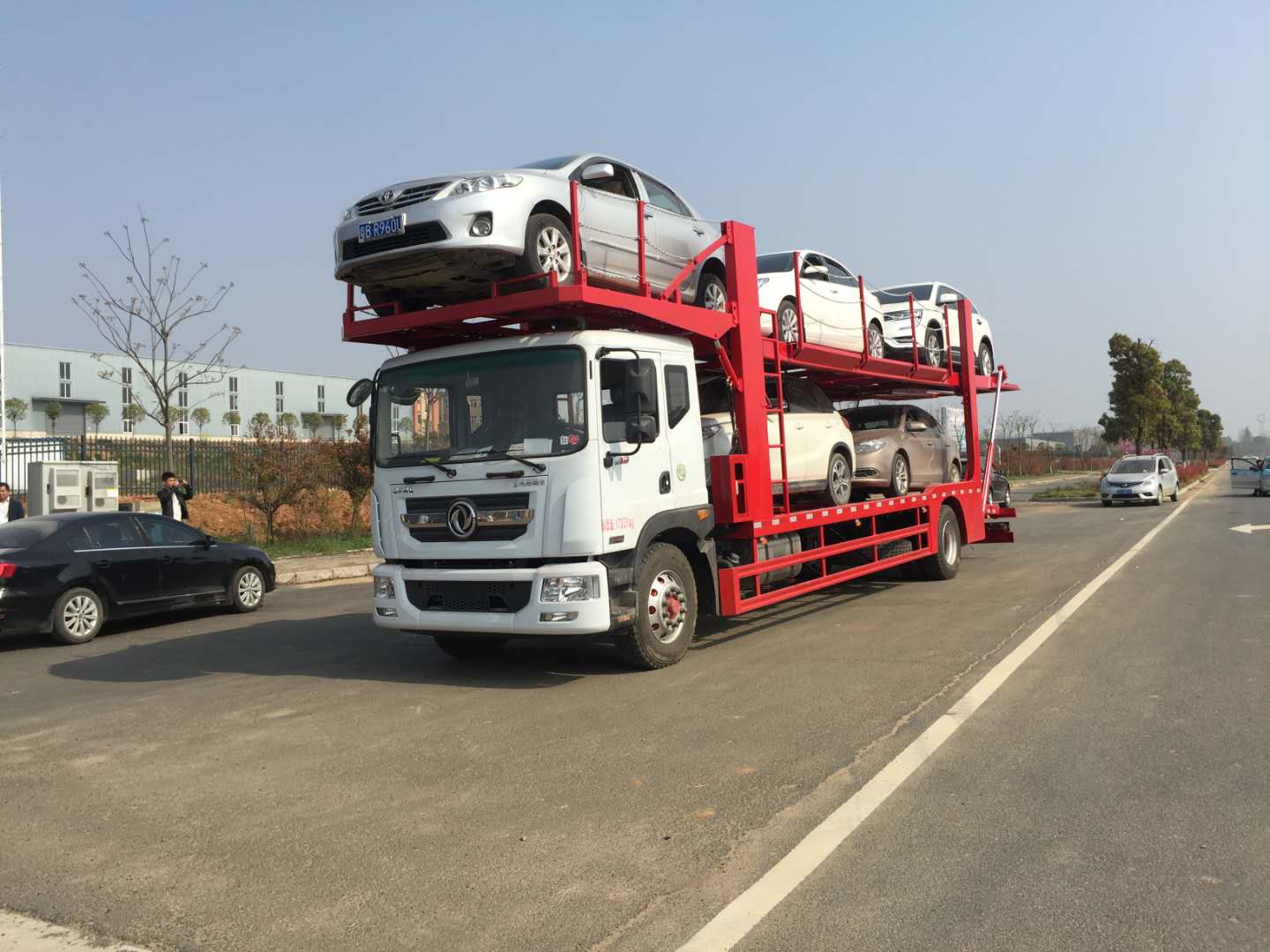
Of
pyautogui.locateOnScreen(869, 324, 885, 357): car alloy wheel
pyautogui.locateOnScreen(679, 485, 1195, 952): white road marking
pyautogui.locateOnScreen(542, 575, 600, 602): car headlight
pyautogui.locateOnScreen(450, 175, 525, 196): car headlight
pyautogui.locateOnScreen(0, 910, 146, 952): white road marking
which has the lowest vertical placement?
pyautogui.locateOnScreen(679, 485, 1195, 952): white road marking

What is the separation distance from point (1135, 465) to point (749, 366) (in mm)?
28125

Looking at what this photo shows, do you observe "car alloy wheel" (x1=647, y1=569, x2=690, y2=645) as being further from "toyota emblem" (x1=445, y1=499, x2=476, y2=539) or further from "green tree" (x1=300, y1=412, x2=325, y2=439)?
"green tree" (x1=300, y1=412, x2=325, y2=439)

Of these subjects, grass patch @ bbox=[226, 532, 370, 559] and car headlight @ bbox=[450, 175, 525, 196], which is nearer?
car headlight @ bbox=[450, 175, 525, 196]

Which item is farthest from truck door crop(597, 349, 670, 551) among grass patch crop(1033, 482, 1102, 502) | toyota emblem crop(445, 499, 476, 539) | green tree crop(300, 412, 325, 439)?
grass patch crop(1033, 482, 1102, 502)

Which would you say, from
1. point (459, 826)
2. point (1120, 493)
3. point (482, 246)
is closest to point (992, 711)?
point (459, 826)

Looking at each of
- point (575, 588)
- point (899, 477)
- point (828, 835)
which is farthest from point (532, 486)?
point (899, 477)

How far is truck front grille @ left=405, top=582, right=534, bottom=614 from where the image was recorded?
284 inches

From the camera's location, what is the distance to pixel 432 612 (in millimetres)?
7562

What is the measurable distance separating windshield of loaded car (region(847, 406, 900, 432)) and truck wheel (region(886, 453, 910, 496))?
411mm

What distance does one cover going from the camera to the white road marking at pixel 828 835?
11.0 feet

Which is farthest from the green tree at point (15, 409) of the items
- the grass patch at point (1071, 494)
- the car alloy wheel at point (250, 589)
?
the car alloy wheel at point (250, 589)

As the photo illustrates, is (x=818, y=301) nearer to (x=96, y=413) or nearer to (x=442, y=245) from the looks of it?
(x=442, y=245)

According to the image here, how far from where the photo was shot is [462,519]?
24.2ft

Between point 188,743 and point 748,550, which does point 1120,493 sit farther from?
point 188,743
